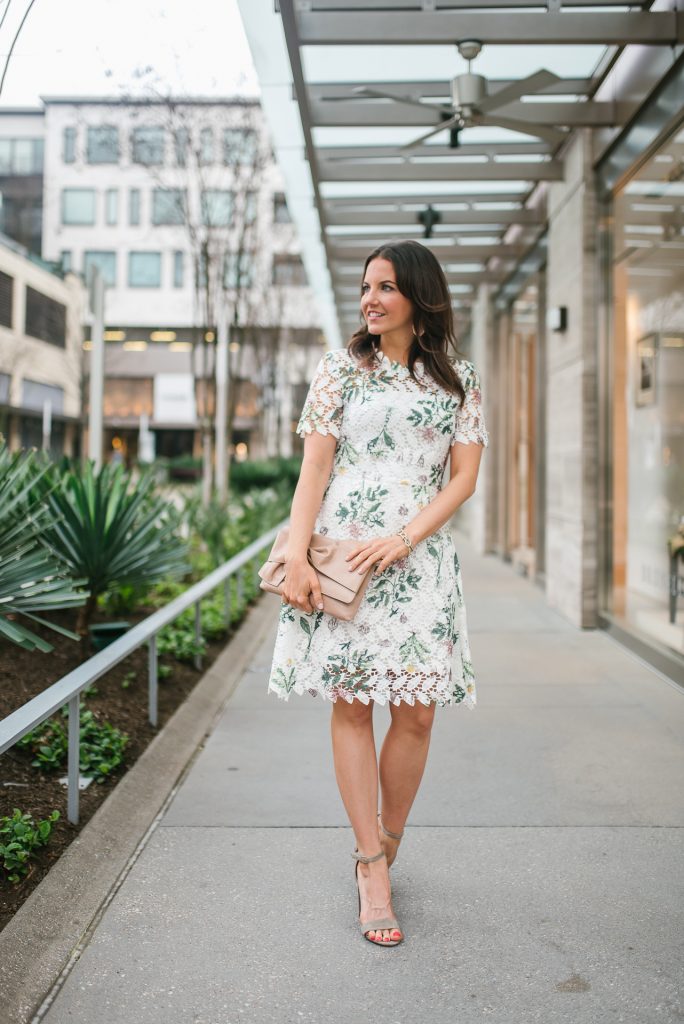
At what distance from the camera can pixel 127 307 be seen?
50469mm

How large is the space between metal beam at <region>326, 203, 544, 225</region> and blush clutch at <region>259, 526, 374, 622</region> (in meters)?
7.75

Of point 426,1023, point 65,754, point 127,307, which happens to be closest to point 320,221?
point 65,754

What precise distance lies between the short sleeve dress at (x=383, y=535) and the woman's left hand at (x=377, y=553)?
0.26ft

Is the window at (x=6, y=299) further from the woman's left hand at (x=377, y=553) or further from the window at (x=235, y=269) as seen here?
the woman's left hand at (x=377, y=553)

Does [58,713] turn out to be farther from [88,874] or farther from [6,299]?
[6,299]

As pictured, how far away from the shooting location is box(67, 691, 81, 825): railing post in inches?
113

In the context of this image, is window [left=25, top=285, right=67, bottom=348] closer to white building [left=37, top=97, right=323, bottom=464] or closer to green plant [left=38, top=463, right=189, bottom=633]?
white building [left=37, top=97, right=323, bottom=464]

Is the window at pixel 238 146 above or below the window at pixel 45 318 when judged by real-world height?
below

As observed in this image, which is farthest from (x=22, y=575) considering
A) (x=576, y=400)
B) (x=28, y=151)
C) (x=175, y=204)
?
(x=28, y=151)

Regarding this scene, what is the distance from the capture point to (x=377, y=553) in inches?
95.1

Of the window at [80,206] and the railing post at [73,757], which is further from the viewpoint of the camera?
the window at [80,206]

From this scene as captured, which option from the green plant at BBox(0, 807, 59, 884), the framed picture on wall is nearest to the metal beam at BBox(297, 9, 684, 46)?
the framed picture on wall

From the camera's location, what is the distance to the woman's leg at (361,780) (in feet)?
8.13

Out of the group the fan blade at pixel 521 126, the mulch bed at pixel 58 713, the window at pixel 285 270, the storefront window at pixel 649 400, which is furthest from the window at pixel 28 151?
the mulch bed at pixel 58 713
